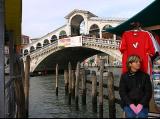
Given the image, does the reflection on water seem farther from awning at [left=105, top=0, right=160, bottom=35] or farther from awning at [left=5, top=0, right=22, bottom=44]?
awning at [left=105, top=0, right=160, bottom=35]

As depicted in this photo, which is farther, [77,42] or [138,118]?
[77,42]

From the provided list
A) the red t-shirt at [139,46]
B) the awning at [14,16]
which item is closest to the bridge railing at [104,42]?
the awning at [14,16]

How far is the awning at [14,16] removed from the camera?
4.93m

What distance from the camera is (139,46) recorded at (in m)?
4.77

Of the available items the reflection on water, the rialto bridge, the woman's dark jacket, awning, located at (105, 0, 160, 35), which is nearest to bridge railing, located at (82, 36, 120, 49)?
the rialto bridge

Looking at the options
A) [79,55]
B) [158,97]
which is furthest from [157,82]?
[79,55]

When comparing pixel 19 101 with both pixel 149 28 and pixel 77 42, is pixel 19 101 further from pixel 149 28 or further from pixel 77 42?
pixel 77 42

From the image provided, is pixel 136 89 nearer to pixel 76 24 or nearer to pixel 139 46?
pixel 139 46

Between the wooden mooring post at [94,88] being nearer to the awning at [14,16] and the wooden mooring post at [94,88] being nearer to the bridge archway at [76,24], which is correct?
the awning at [14,16]

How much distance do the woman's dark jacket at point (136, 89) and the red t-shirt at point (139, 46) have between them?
2.57 ft

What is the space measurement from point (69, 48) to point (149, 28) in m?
26.4

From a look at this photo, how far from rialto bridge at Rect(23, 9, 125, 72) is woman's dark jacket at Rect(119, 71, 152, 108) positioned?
23.1 meters

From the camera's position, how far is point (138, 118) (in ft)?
11.9

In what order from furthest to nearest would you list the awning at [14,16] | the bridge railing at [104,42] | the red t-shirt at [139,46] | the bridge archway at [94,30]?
the bridge archway at [94,30]
the bridge railing at [104,42]
the awning at [14,16]
the red t-shirt at [139,46]
